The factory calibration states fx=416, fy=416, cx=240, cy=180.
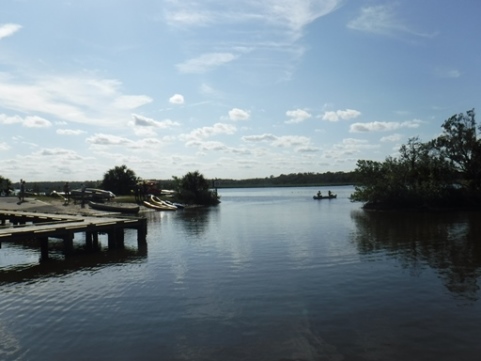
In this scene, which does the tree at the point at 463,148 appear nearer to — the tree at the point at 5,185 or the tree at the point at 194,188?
the tree at the point at 194,188

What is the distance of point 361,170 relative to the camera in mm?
68500

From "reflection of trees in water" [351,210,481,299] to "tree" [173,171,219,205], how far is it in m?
45.3

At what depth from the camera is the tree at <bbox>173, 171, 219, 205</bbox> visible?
83312mm

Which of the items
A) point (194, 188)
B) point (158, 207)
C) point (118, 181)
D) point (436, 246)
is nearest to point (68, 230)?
point (436, 246)

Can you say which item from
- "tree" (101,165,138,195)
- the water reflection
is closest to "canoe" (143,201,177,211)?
"tree" (101,165,138,195)

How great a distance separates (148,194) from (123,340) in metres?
71.4

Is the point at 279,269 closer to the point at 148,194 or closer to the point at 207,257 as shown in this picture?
the point at 207,257

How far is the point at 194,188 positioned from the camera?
3344 inches

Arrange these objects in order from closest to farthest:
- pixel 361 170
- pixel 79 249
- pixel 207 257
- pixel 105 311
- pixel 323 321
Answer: pixel 323 321, pixel 105 311, pixel 207 257, pixel 79 249, pixel 361 170

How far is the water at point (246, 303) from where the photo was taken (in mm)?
11281

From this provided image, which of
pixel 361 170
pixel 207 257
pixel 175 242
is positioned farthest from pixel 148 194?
pixel 207 257

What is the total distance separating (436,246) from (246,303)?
1822 centimetres

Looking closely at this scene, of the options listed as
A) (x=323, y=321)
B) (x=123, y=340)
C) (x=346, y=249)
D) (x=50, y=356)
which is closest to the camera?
(x=50, y=356)

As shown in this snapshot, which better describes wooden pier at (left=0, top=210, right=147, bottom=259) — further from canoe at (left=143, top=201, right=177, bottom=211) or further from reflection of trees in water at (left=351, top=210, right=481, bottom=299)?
canoe at (left=143, top=201, right=177, bottom=211)
